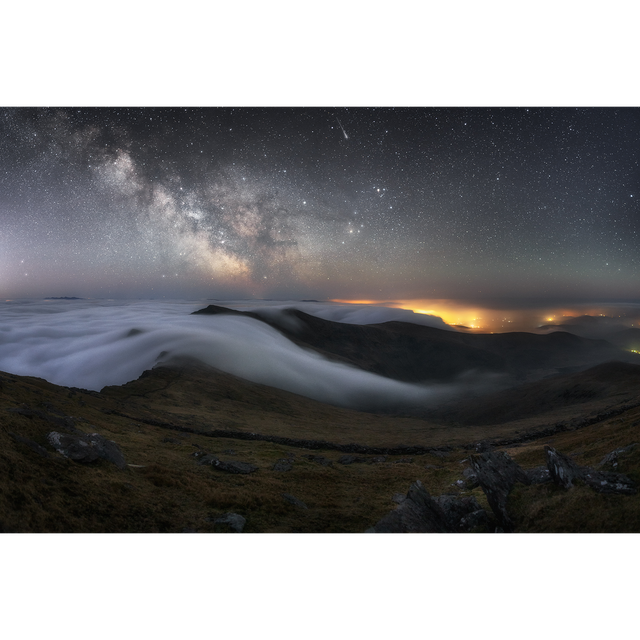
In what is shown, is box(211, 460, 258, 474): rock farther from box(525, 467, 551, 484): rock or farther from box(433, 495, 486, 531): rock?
box(525, 467, 551, 484): rock

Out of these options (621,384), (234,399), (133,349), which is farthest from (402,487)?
(133,349)

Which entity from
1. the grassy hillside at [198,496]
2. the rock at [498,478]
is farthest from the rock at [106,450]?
the rock at [498,478]

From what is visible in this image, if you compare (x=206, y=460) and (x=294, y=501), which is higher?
(x=294, y=501)

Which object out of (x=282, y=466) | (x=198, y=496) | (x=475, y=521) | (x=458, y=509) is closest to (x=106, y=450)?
(x=198, y=496)

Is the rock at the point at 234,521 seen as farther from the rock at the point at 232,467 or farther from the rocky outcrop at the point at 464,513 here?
the rock at the point at 232,467

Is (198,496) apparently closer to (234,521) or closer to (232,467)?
(234,521)

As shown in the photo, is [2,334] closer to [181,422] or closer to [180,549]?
[181,422]

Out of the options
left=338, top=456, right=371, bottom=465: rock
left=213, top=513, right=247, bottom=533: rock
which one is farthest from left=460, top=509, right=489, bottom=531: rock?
left=338, top=456, right=371, bottom=465: rock
